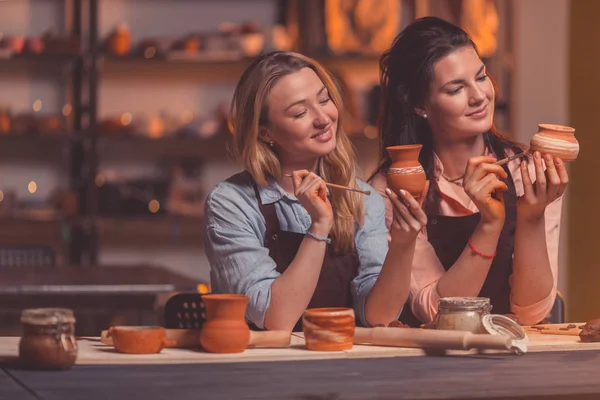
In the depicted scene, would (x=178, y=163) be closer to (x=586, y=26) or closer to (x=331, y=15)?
(x=331, y=15)

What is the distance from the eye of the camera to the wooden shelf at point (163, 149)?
19.7 feet

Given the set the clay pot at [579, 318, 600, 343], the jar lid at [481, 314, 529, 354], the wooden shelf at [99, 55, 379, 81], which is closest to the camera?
the jar lid at [481, 314, 529, 354]

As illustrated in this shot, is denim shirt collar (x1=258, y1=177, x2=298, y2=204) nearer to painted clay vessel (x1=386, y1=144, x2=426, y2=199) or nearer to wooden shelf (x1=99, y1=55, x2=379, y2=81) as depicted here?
painted clay vessel (x1=386, y1=144, x2=426, y2=199)

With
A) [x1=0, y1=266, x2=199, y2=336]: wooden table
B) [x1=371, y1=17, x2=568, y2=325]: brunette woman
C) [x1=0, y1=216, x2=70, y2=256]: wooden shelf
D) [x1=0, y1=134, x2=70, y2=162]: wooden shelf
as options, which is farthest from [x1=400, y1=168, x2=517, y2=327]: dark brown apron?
[x1=0, y1=134, x2=70, y2=162]: wooden shelf

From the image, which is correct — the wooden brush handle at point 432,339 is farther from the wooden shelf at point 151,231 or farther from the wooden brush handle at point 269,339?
the wooden shelf at point 151,231

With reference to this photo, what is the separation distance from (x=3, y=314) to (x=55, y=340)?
1979 millimetres

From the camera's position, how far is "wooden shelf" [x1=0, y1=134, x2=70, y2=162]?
5.95m

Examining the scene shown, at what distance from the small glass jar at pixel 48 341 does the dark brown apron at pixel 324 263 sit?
Answer: 879mm

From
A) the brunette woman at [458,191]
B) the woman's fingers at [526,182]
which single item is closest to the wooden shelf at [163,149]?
the brunette woman at [458,191]

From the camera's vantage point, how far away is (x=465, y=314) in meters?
2.20

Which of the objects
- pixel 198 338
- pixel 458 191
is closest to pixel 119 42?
pixel 458 191

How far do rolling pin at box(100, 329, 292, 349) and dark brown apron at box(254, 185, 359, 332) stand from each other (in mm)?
563

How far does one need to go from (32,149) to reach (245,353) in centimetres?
412

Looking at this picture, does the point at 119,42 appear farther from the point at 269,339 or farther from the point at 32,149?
the point at 269,339
